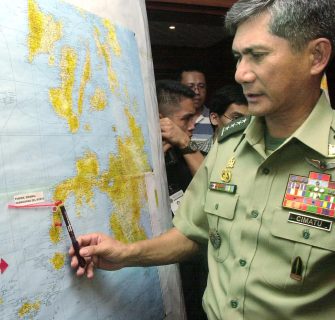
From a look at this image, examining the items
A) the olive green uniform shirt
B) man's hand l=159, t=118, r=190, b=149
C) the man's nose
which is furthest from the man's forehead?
the man's nose

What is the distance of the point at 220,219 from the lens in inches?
39.0

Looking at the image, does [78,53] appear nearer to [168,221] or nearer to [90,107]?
[90,107]

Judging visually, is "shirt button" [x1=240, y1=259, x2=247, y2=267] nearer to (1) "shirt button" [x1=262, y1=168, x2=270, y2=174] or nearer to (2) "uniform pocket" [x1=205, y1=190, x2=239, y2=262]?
(2) "uniform pocket" [x1=205, y1=190, x2=239, y2=262]

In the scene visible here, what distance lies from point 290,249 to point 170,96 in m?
1.05

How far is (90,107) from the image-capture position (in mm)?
850

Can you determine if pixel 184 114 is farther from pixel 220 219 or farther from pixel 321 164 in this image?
pixel 321 164

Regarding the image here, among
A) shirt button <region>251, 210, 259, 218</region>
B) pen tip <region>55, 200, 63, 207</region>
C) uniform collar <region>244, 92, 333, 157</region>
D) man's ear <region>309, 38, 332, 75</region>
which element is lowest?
shirt button <region>251, 210, 259, 218</region>

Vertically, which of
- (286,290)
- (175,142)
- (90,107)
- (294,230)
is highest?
(90,107)

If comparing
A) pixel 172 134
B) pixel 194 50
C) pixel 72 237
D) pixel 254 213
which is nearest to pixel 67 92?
pixel 72 237

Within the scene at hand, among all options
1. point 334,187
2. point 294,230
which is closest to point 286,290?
point 294,230

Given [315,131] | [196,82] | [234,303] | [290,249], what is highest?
[196,82]

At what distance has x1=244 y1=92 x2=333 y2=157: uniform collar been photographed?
2.81 ft

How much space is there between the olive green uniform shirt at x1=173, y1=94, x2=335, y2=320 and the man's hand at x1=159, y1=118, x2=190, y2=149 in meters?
0.49

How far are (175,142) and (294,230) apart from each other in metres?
0.77
